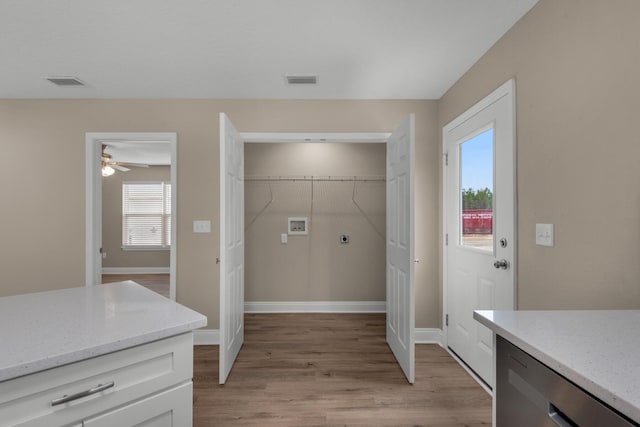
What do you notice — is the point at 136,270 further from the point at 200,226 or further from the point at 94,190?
the point at 200,226

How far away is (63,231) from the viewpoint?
122 inches

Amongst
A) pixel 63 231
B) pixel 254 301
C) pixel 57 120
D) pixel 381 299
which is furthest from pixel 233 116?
pixel 381 299

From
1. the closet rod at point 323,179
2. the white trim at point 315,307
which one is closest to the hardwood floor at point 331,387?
the white trim at point 315,307

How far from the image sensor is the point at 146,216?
22.8 ft

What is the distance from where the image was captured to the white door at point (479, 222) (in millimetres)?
2027

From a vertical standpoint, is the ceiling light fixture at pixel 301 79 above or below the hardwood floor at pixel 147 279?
above

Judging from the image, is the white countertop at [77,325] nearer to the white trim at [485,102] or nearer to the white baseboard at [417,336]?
the white baseboard at [417,336]

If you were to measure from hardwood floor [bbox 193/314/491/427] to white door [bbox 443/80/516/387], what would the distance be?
0.33 metres

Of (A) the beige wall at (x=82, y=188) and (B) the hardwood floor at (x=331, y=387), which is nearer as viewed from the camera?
(B) the hardwood floor at (x=331, y=387)

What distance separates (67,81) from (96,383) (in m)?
2.90

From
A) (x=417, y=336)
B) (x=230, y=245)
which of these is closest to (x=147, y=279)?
(x=230, y=245)

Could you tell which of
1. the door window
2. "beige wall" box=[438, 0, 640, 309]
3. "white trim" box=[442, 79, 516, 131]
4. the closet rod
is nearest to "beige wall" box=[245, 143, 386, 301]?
the closet rod

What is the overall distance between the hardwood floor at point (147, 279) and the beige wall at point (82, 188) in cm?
259

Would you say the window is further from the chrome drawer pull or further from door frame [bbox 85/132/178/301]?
the chrome drawer pull
